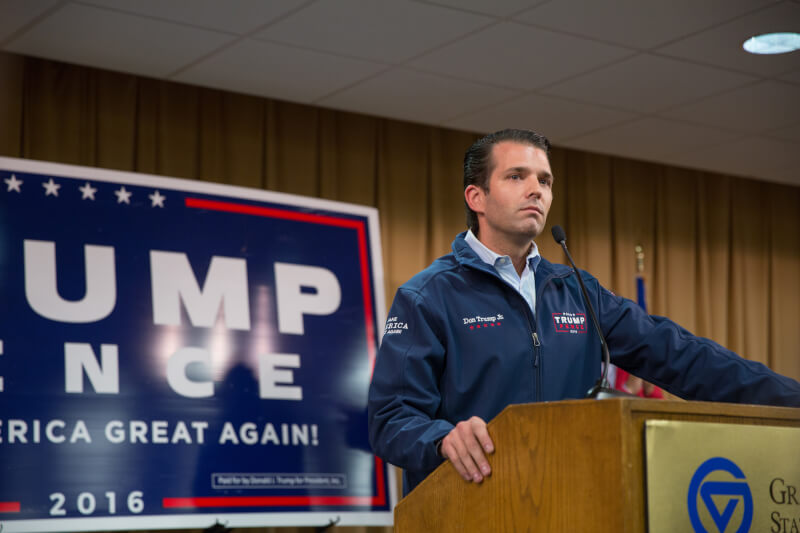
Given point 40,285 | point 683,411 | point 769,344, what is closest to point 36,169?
point 40,285

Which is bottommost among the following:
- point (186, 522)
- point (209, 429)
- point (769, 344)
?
point (186, 522)

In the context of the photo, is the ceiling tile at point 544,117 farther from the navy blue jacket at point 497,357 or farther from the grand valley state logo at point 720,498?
the grand valley state logo at point 720,498

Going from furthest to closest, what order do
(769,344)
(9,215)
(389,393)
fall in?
(769,344)
(9,215)
(389,393)

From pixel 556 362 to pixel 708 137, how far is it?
414 cm

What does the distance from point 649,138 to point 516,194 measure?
13.0 ft

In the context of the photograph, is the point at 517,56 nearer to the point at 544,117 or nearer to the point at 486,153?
the point at 544,117

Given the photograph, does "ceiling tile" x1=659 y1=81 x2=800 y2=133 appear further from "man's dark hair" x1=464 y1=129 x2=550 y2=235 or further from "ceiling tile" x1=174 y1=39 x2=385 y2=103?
"man's dark hair" x1=464 y1=129 x2=550 y2=235

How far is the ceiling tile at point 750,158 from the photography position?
19.0 ft

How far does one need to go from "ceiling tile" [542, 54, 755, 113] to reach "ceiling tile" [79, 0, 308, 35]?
1.54m

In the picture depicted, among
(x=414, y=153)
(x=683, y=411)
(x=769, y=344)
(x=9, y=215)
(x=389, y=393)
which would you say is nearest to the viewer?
(x=683, y=411)

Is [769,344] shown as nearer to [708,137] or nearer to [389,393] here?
[708,137]

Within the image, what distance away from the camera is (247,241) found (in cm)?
435

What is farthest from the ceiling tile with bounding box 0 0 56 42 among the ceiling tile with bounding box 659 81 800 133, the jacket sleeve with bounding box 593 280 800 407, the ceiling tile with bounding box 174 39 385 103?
the ceiling tile with bounding box 659 81 800 133

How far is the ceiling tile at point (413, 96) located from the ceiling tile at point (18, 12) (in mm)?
1511
